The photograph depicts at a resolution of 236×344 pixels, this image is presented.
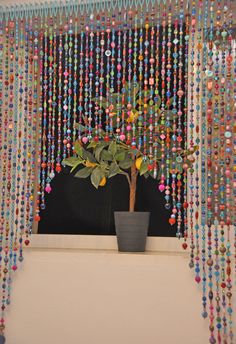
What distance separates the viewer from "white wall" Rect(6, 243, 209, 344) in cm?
241

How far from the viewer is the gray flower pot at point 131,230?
8.59ft

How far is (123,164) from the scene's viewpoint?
2.71 metres

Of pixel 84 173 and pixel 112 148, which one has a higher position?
pixel 112 148

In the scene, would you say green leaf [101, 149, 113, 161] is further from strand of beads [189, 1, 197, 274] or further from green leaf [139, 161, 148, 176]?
strand of beads [189, 1, 197, 274]

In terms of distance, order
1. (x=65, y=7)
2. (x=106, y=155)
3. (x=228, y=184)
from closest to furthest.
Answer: (x=228, y=184) → (x=106, y=155) → (x=65, y=7)

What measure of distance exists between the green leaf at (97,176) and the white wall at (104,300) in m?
0.38

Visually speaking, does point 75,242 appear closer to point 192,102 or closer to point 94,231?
point 94,231

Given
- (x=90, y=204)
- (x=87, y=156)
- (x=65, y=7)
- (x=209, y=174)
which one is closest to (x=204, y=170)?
(x=209, y=174)

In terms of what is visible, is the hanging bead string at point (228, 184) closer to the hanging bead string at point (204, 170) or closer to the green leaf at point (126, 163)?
the hanging bead string at point (204, 170)

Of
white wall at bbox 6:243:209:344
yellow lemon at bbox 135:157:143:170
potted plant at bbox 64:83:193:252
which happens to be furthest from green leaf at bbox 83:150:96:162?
white wall at bbox 6:243:209:344

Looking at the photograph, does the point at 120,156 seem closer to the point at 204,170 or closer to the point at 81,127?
the point at 81,127

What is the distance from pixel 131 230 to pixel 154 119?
24.2 inches

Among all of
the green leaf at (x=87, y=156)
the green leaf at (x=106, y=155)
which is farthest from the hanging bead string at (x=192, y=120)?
the green leaf at (x=87, y=156)

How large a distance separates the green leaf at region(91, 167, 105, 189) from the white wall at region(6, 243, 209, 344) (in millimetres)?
381
